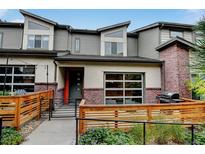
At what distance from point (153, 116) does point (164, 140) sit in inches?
36.6

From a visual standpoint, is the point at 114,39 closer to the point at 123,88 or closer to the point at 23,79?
the point at 123,88

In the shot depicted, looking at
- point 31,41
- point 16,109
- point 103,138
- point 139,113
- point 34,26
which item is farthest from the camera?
point 34,26

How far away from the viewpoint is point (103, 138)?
14.9 feet

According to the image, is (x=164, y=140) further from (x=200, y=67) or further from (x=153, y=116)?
(x=200, y=67)

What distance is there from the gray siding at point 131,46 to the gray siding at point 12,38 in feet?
25.6

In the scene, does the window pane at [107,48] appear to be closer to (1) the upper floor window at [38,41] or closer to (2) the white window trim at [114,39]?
(2) the white window trim at [114,39]

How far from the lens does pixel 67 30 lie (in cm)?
1261

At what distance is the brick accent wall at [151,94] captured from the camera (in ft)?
33.3

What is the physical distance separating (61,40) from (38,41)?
1.54 metres

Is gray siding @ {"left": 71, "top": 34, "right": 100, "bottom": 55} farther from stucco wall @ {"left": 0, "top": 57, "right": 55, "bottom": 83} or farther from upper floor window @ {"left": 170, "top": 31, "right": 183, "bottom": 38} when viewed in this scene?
upper floor window @ {"left": 170, "top": 31, "right": 183, "bottom": 38}

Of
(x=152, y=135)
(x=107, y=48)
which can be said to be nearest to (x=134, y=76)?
(x=107, y=48)

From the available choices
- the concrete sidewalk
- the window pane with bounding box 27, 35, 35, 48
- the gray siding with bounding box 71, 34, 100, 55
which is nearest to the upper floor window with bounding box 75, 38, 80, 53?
the gray siding with bounding box 71, 34, 100, 55

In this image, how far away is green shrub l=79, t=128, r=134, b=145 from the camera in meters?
4.39
